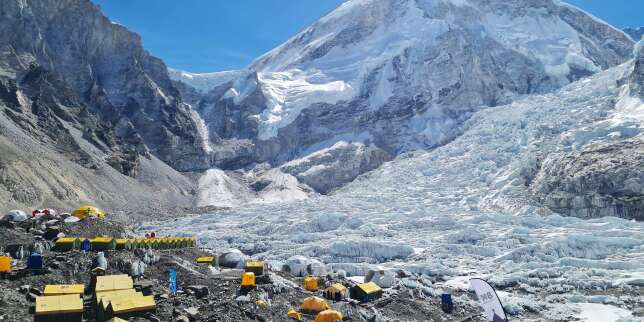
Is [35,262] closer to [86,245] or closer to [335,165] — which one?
[86,245]

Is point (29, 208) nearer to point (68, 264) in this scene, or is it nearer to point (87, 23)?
point (68, 264)

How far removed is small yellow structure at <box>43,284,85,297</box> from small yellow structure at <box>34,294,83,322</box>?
695mm

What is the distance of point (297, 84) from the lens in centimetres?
16400

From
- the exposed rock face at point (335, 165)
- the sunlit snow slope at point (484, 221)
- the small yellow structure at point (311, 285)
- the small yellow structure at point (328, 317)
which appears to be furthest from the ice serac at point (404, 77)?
the small yellow structure at point (328, 317)

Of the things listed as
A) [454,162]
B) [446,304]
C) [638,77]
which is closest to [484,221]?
[446,304]

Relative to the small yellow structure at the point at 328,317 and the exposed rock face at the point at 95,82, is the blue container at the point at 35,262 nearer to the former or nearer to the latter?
the small yellow structure at the point at 328,317

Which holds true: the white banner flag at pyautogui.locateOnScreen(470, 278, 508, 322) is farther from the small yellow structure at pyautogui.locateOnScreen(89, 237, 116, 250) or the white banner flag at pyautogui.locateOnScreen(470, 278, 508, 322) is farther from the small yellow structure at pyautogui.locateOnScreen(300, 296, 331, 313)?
the small yellow structure at pyautogui.locateOnScreen(89, 237, 116, 250)

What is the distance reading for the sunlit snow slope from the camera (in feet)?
135

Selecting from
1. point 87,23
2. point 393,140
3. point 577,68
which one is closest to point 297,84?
point 393,140

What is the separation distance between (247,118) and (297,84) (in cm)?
2408

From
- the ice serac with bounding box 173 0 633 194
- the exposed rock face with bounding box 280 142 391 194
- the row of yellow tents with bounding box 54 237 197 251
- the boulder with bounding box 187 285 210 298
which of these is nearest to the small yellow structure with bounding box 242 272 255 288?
the boulder with bounding box 187 285 210 298

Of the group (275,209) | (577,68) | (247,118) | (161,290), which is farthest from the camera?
(247,118)

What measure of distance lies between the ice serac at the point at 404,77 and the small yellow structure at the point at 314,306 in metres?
92.1

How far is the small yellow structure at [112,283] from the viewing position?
20945 millimetres
